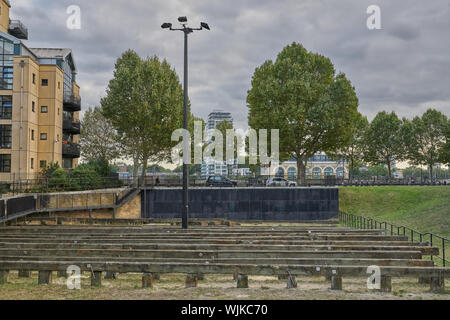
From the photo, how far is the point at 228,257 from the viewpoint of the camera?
10.6 m

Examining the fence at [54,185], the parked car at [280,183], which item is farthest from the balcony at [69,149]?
the parked car at [280,183]

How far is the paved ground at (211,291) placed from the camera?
8.08 meters

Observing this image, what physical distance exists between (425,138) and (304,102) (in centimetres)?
2881

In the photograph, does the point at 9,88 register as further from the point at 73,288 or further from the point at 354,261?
the point at 354,261

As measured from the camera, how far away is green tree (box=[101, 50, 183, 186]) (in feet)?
142

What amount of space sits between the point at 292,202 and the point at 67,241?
25220 millimetres

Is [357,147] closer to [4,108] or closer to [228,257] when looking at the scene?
[4,108]

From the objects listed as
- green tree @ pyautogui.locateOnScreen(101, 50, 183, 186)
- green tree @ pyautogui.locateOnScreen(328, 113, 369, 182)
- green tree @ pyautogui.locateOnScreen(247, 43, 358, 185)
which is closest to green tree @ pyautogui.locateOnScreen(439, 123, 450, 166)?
green tree @ pyautogui.locateOnScreen(328, 113, 369, 182)

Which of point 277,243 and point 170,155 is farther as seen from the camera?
point 170,155

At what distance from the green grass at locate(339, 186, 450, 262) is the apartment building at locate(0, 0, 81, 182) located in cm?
3220

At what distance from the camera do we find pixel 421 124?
60.3m

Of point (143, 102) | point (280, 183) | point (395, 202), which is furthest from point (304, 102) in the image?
point (143, 102)
